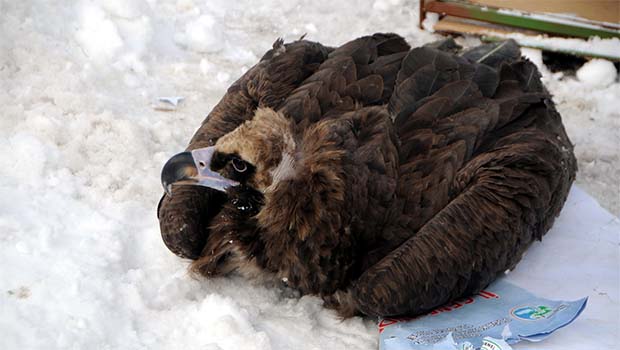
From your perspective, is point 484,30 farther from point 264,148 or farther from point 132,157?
point 264,148

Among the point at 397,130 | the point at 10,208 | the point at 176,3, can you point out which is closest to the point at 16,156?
the point at 10,208

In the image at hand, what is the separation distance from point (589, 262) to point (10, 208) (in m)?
3.47

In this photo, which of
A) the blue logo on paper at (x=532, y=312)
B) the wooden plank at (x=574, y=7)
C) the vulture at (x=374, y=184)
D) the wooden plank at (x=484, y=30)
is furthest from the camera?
the wooden plank at (x=484, y=30)

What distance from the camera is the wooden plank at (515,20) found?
7.49 m

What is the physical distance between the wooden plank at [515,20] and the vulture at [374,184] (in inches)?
102

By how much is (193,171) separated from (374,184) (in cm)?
95

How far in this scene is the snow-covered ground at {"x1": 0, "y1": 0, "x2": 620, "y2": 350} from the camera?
4.10m

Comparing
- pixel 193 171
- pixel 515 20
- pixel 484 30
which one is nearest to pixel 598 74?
pixel 515 20

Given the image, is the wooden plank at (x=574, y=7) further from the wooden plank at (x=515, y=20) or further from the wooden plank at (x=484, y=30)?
the wooden plank at (x=484, y=30)

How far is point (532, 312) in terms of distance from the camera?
439 cm

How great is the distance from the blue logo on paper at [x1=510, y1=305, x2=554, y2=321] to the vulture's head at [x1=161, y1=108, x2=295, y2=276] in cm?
142

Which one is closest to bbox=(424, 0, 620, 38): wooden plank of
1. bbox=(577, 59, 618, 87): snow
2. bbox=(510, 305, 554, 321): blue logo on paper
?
bbox=(577, 59, 618, 87): snow

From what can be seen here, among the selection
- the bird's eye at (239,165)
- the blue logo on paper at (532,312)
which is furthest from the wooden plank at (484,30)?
the bird's eye at (239,165)

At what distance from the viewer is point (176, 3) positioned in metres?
7.82
